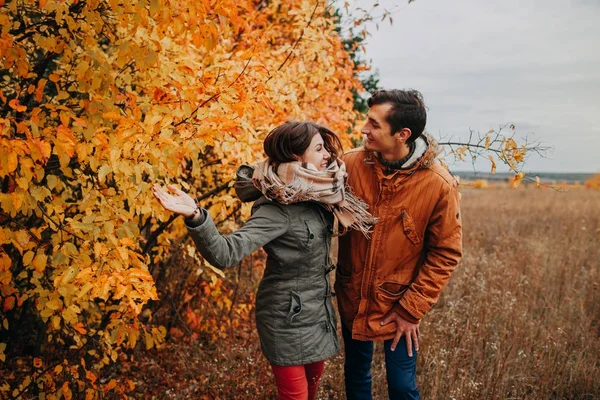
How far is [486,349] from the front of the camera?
3990 millimetres

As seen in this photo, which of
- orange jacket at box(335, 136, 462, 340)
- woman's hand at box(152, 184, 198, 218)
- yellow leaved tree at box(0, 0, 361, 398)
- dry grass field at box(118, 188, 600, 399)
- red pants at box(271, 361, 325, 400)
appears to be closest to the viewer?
woman's hand at box(152, 184, 198, 218)

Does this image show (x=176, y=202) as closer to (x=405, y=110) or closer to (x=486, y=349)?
(x=405, y=110)

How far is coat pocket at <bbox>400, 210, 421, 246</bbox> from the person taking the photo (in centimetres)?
249

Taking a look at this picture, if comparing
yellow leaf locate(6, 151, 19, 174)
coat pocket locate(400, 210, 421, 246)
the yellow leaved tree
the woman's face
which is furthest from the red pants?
yellow leaf locate(6, 151, 19, 174)

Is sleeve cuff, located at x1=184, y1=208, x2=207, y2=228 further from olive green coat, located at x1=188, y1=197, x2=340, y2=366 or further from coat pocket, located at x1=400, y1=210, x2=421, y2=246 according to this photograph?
coat pocket, located at x1=400, y1=210, x2=421, y2=246

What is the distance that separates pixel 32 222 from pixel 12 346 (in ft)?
4.52

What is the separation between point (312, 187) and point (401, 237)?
644mm

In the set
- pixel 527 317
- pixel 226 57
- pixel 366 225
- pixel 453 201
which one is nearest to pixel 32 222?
pixel 226 57

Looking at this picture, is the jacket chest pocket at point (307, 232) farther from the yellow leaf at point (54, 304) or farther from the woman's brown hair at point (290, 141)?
the yellow leaf at point (54, 304)

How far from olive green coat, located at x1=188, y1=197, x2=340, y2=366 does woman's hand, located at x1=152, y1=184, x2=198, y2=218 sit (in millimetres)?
380

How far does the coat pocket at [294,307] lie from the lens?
7.43 ft

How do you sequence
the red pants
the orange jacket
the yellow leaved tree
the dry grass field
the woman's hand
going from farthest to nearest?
the dry grass field < the orange jacket < the red pants < the yellow leaved tree < the woman's hand

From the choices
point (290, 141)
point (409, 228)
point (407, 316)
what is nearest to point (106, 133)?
point (290, 141)

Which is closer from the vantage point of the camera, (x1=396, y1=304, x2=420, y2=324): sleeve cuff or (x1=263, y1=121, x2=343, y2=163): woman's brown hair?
(x1=263, y1=121, x2=343, y2=163): woman's brown hair
